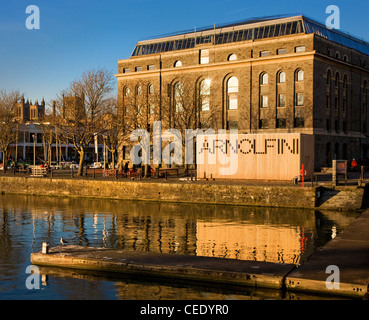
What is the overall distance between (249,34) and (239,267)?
52496 millimetres

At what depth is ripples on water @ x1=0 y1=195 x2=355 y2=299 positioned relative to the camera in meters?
13.3

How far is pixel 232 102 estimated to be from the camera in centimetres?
6278

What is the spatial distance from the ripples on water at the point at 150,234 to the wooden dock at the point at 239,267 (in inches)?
17.0

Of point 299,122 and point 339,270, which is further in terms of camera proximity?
point 299,122

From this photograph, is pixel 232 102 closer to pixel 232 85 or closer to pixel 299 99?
pixel 232 85

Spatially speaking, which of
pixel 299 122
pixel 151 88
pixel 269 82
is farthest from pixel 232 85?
pixel 151 88

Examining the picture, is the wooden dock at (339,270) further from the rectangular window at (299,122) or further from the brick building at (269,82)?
the rectangular window at (299,122)

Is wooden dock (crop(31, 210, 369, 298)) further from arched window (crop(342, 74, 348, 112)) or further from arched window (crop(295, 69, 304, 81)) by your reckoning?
arched window (crop(342, 74, 348, 112))

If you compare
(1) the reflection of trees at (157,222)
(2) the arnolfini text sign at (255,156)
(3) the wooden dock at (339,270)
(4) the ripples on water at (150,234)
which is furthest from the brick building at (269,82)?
(3) the wooden dock at (339,270)

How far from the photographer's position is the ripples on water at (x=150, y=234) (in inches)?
524

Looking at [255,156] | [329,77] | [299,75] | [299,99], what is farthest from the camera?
[329,77]

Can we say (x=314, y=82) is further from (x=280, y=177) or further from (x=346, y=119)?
(x=280, y=177)

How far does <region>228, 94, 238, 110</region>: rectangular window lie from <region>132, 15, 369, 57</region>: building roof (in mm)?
7417

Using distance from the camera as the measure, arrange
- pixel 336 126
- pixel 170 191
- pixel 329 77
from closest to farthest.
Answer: pixel 170 191
pixel 329 77
pixel 336 126
